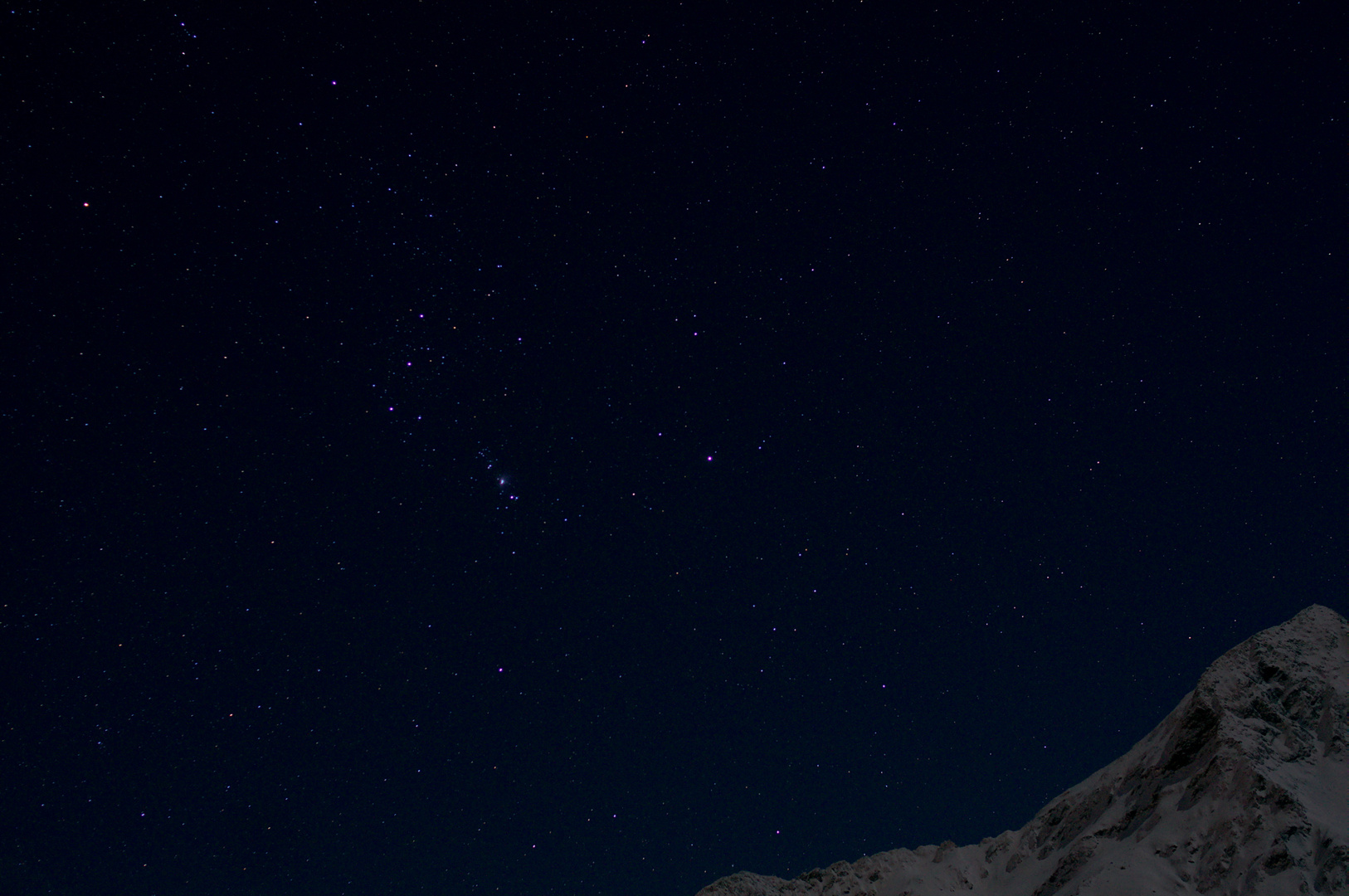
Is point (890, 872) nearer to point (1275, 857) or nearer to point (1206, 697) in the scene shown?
point (1206, 697)

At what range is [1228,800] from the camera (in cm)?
8488

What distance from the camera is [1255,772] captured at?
3282 inches

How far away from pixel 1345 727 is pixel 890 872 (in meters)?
82.9

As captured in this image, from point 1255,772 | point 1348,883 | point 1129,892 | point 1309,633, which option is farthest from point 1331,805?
point 1309,633

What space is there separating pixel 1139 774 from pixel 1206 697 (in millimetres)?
14959

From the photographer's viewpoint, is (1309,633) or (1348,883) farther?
(1309,633)

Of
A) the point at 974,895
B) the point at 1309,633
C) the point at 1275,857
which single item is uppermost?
the point at 1309,633

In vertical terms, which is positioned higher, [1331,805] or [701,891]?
[701,891]

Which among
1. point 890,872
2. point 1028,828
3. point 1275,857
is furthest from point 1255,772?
point 890,872

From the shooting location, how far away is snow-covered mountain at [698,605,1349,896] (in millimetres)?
74500

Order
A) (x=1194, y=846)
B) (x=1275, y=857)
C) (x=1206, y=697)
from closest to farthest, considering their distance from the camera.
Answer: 1. (x=1275, y=857)
2. (x=1194, y=846)
3. (x=1206, y=697)

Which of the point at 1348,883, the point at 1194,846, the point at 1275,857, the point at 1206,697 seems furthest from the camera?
the point at 1206,697

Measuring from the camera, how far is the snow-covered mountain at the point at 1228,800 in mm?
74500

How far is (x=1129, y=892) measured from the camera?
80375mm
